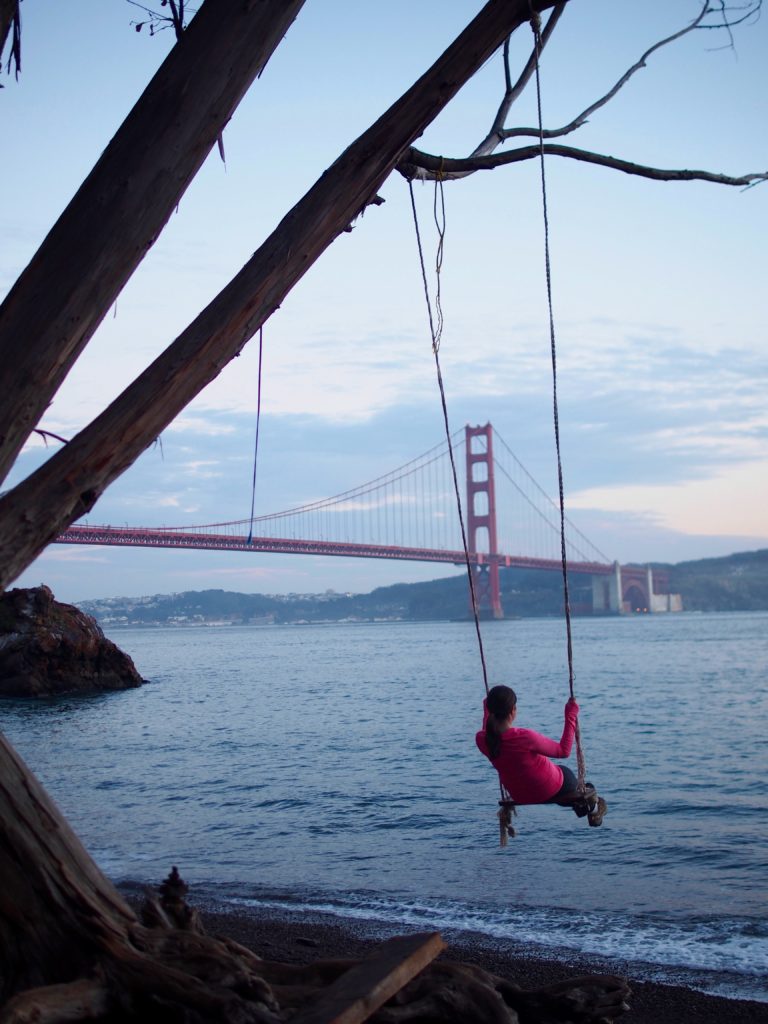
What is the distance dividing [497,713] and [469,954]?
1.75 metres

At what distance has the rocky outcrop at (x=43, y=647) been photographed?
875 inches

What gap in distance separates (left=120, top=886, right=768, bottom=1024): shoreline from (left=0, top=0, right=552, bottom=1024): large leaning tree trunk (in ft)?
5.76

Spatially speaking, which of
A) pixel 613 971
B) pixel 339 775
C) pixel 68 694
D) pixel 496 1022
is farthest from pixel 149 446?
pixel 68 694

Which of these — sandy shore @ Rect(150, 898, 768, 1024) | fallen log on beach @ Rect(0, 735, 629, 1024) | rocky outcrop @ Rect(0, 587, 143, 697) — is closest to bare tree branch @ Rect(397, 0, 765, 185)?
fallen log on beach @ Rect(0, 735, 629, 1024)

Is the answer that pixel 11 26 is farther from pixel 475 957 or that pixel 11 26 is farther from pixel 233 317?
pixel 475 957

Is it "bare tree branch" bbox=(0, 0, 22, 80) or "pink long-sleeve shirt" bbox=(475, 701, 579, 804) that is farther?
"pink long-sleeve shirt" bbox=(475, 701, 579, 804)

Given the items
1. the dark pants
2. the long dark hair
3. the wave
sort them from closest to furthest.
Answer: the long dark hair < the dark pants < the wave

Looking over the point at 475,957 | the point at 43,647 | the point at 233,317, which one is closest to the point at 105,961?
the point at 233,317

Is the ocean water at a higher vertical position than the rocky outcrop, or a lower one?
lower

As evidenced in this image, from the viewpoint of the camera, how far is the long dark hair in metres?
3.92

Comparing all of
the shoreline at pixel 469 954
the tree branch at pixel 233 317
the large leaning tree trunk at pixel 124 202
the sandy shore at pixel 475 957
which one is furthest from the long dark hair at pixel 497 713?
the large leaning tree trunk at pixel 124 202

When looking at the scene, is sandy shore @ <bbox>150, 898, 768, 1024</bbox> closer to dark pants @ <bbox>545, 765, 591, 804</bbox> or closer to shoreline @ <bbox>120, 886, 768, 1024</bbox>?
shoreline @ <bbox>120, 886, 768, 1024</bbox>

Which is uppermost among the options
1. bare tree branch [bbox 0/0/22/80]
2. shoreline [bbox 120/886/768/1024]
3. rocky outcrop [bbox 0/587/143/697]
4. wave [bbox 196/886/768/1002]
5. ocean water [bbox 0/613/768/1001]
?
bare tree branch [bbox 0/0/22/80]

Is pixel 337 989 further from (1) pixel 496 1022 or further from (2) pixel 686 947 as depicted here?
(2) pixel 686 947
